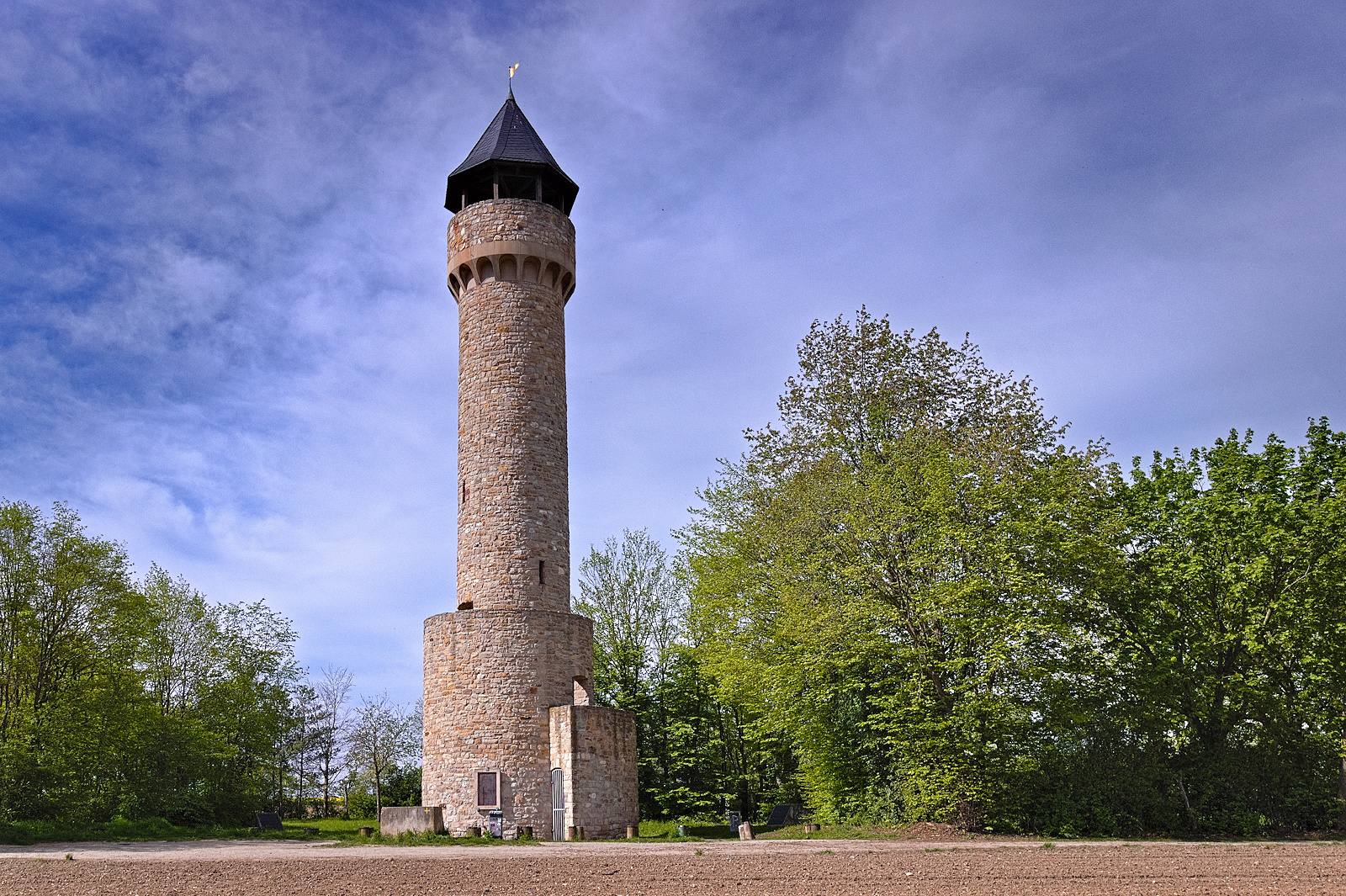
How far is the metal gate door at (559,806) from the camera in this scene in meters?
22.5

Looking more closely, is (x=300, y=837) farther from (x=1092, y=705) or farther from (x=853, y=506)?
(x=1092, y=705)

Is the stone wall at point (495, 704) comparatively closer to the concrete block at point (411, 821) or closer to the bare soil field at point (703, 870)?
the concrete block at point (411, 821)

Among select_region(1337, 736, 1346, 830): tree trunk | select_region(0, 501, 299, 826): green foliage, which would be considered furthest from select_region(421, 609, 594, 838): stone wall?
select_region(1337, 736, 1346, 830): tree trunk

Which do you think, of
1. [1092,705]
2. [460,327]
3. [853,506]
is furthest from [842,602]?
[460,327]

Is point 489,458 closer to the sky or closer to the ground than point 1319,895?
closer to the sky

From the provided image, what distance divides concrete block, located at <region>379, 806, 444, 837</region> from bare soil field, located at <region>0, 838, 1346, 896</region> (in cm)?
230

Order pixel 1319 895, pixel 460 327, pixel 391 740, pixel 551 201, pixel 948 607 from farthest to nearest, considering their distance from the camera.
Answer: pixel 391 740
pixel 551 201
pixel 460 327
pixel 948 607
pixel 1319 895

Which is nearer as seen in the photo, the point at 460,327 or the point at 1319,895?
the point at 1319,895

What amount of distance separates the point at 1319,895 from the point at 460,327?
22300 mm

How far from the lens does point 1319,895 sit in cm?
1062

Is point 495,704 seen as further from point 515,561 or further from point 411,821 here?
point 515,561

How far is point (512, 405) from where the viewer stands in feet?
83.5

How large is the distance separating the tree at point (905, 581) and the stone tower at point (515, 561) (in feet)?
17.1

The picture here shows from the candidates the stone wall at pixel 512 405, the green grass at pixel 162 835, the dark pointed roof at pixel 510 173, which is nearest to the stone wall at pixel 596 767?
the green grass at pixel 162 835
